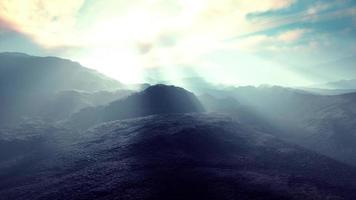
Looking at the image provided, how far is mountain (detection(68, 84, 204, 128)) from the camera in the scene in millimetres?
76312

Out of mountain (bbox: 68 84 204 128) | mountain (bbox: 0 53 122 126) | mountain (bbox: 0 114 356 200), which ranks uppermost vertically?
mountain (bbox: 0 53 122 126)

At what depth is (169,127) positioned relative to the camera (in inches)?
2111

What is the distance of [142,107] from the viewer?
7919 cm

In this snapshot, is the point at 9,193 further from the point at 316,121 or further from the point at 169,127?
the point at 316,121

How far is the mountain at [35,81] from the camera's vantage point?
92688mm

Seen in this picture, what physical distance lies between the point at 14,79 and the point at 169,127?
3450 inches

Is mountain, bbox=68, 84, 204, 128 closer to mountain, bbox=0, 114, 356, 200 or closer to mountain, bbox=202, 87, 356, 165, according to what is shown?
mountain, bbox=202, 87, 356, 165

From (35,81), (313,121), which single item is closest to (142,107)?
→ (313,121)

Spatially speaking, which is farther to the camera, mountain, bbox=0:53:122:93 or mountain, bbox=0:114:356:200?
mountain, bbox=0:53:122:93

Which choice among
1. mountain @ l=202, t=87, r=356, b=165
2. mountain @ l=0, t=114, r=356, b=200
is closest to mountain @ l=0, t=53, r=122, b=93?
mountain @ l=202, t=87, r=356, b=165

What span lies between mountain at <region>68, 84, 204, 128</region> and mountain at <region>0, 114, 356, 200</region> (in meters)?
15.0

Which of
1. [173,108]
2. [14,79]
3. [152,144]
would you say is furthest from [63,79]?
[152,144]

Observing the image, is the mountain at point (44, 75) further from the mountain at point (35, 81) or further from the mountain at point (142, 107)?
the mountain at point (142, 107)

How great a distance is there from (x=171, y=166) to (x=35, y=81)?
3954 inches
